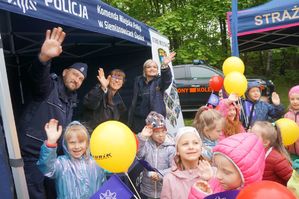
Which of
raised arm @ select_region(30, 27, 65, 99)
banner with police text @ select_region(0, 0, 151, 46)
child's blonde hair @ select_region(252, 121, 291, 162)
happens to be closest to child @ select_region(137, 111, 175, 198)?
child's blonde hair @ select_region(252, 121, 291, 162)

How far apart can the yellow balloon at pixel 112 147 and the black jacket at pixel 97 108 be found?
1.69 metres

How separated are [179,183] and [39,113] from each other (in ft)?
4.27

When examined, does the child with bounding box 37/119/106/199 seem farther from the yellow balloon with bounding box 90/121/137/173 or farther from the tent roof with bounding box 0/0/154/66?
the tent roof with bounding box 0/0/154/66

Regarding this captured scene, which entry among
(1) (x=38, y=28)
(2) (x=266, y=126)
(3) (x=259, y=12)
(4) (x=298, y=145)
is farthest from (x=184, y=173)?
(3) (x=259, y=12)

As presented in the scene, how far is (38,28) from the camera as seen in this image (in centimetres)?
411

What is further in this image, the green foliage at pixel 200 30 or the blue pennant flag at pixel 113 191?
the green foliage at pixel 200 30

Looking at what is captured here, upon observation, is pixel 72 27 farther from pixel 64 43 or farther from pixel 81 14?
pixel 64 43

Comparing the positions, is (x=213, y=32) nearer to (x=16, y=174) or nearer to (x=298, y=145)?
(x=298, y=145)

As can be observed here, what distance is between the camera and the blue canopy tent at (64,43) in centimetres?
234

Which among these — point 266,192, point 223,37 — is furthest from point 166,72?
point 223,37

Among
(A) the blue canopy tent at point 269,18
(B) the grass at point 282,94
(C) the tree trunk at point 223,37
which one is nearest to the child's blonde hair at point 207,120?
(A) the blue canopy tent at point 269,18

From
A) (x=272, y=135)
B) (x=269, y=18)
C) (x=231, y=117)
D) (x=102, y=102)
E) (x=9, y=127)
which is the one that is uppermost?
(x=269, y=18)

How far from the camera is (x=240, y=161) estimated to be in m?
1.90

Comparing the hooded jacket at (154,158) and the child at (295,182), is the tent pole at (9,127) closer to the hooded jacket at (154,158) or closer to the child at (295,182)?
the hooded jacket at (154,158)
